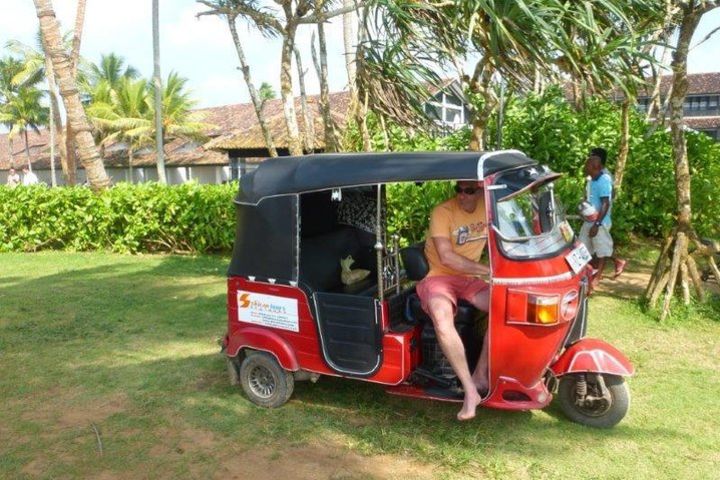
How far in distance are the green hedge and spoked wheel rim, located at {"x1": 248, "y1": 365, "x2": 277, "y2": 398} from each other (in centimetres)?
668

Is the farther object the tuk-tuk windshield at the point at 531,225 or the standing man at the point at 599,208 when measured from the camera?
the standing man at the point at 599,208

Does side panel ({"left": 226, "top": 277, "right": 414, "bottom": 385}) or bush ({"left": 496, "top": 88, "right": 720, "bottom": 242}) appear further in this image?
bush ({"left": 496, "top": 88, "right": 720, "bottom": 242})

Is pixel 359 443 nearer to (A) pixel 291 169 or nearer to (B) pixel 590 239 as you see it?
(A) pixel 291 169

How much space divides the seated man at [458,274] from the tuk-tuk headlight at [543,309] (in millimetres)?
432

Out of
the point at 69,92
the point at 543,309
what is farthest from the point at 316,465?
the point at 69,92

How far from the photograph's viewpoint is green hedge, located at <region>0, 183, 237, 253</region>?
11.5 metres

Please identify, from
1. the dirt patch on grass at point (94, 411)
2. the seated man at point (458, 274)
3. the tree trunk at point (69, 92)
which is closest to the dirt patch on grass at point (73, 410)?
the dirt patch on grass at point (94, 411)

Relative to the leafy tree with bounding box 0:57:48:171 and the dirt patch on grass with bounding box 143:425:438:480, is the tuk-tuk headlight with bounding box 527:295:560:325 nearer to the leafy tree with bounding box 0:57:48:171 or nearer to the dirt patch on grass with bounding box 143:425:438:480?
the dirt patch on grass with bounding box 143:425:438:480

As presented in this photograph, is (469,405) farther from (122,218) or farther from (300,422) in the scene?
(122,218)

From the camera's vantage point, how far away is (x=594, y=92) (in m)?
6.12

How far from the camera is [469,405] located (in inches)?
152

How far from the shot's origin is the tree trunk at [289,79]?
354 inches

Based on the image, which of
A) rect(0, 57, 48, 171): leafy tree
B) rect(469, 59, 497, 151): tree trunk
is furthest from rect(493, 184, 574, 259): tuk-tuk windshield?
rect(0, 57, 48, 171): leafy tree

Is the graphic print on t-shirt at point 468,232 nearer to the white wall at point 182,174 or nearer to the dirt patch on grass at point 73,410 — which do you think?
the dirt patch on grass at point 73,410
